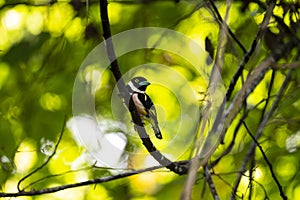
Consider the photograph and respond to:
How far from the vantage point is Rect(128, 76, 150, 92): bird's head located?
1.40 m

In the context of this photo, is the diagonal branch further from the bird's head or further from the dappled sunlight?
the dappled sunlight

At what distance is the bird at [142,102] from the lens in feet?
4.29

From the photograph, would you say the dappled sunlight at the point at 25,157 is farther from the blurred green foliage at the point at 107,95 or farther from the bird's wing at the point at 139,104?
the bird's wing at the point at 139,104

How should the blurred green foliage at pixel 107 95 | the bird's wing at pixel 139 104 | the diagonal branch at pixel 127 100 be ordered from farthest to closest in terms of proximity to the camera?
the blurred green foliage at pixel 107 95
the bird's wing at pixel 139 104
the diagonal branch at pixel 127 100

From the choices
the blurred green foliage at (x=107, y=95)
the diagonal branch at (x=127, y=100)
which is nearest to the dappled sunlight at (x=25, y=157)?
the blurred green foliage at (x=107, y=95)

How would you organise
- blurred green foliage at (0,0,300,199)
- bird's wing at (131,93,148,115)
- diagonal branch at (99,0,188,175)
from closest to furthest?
1. diagonal branch at (99,0,188,175)
2. bird's wing at (131,93,148,115)
3. blurred green foliage at (0,0,300,199)

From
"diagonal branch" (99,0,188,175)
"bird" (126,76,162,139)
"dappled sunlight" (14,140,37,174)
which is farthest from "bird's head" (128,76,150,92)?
"dappled sunlight" (14,140,37,174)

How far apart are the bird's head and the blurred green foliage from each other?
108mm

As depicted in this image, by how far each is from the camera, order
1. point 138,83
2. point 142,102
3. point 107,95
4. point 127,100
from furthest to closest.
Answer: point 107,95, point 138,83, point 142,102, point 127,100

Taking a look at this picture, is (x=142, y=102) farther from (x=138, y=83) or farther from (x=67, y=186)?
(x=67, y=186)

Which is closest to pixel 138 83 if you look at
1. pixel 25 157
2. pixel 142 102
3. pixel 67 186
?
pixel 142 102

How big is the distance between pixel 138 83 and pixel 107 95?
17cm

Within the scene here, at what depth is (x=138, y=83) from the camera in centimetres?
145

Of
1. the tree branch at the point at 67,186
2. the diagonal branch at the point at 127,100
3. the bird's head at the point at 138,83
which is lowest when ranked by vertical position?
the tree branch at the point at 67,186
